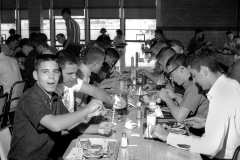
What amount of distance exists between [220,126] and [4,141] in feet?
4.56

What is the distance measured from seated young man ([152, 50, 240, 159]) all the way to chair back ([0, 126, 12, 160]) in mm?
996

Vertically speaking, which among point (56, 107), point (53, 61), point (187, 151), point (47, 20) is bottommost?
point (187, 151)

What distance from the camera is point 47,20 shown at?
1525cm

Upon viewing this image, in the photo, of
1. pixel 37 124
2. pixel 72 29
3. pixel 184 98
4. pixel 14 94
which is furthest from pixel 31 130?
pixel 72 29

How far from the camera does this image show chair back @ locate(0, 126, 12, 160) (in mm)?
2344

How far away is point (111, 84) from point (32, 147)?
2.62 meters

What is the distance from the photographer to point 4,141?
7.91 ft

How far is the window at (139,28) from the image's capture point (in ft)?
48.3

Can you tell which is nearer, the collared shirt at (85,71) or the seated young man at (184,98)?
the seated young man at (184,98)

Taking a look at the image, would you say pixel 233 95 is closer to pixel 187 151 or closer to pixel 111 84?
pixel 187 151

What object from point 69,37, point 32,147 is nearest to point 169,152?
point 32,147

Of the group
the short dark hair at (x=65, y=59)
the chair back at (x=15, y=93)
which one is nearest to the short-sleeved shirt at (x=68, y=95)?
the short dark hair at (x=65, y=59)

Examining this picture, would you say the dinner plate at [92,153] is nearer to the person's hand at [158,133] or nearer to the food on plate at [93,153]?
the food on plate at [93,153]

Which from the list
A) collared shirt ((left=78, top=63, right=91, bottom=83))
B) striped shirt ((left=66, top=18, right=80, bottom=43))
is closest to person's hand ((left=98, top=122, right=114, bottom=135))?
collared shirt ((left=78, top=63, right=91, bottom=83))
